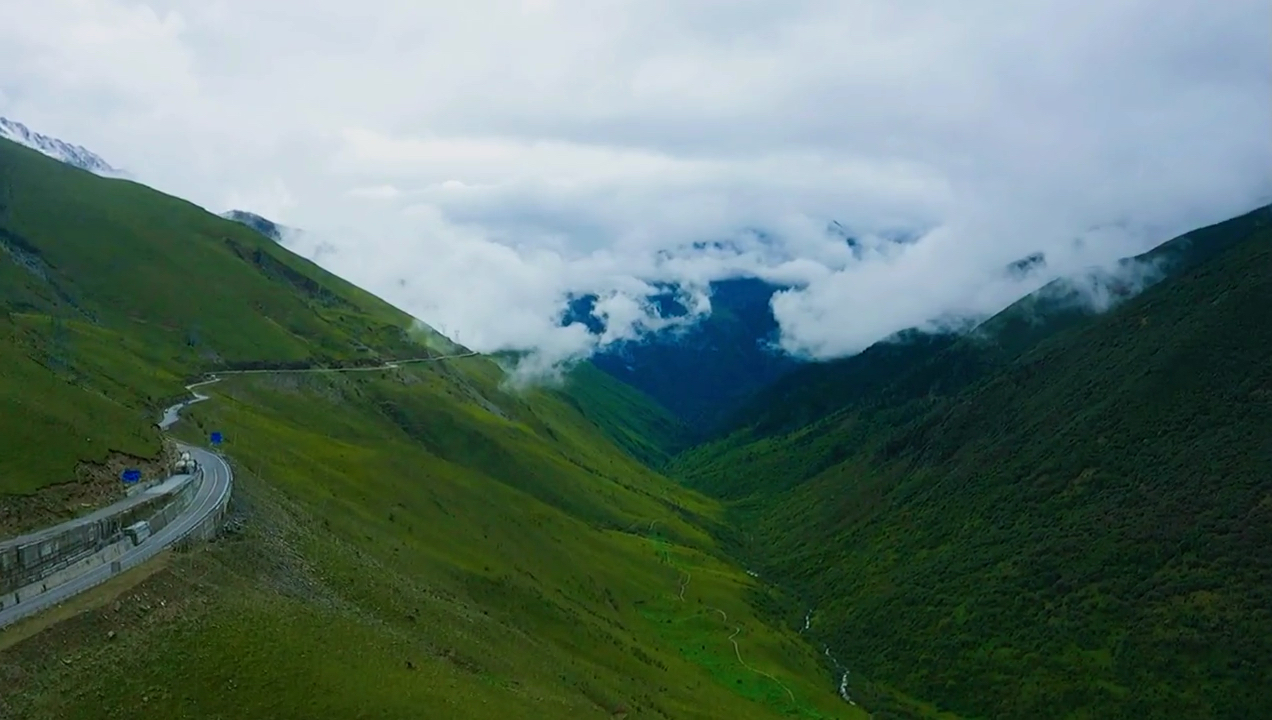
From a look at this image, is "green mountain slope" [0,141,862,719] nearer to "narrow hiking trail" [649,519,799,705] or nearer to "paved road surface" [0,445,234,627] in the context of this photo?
"narrow hiking trail" [649,519,799,705]

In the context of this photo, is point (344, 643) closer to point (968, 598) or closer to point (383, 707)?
point (383, 707)

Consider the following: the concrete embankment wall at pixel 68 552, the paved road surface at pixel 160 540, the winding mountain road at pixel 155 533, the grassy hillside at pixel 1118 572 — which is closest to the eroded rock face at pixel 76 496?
the winding mountain road at pixel 155 533

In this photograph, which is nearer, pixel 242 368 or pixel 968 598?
pixel 968 598

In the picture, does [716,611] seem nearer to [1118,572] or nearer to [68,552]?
[1118,572]

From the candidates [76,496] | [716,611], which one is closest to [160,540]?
[76,496]

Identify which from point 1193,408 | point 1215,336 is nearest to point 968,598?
point 1193,408

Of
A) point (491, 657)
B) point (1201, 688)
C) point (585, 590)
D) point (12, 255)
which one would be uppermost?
point (12, 255)
